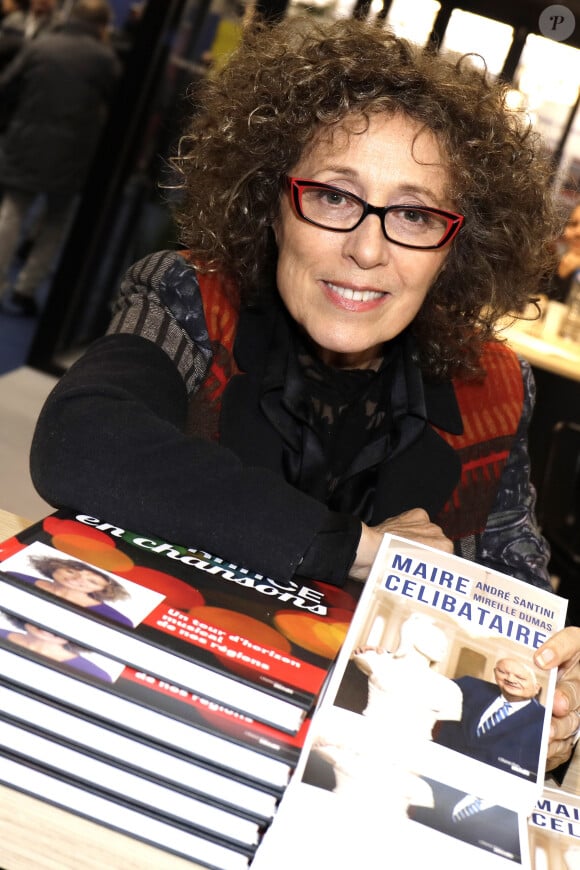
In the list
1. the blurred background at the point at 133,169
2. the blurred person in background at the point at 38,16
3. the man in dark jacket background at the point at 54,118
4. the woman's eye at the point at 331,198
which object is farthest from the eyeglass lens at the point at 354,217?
the blurred person in background at the point at 38,16

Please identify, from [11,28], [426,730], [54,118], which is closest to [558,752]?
[426,730]

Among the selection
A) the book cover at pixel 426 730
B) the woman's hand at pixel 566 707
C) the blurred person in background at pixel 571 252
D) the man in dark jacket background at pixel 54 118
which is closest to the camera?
the book cover at pixel 426 730

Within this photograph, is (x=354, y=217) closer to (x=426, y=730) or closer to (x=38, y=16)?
(x=426, y=730)

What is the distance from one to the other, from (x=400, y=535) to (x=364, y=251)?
1.36 ft

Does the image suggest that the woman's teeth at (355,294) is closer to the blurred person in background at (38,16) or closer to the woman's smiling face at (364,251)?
the woman's smiling face at (364,251)

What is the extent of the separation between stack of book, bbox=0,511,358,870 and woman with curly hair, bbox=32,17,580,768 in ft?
1.31

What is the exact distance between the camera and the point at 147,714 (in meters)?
0.79

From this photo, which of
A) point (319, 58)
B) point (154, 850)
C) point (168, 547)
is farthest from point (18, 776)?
point (319, 58)

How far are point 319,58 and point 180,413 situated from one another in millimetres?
594

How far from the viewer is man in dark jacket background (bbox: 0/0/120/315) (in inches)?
204

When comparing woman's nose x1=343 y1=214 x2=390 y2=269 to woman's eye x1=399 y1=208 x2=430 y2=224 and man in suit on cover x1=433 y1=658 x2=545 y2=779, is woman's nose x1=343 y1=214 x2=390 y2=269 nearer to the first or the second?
woman's eye x1=399 y1=208 x2=430 y2=224

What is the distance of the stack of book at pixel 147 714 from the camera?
781mm

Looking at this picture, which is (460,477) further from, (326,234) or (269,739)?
(269,739)

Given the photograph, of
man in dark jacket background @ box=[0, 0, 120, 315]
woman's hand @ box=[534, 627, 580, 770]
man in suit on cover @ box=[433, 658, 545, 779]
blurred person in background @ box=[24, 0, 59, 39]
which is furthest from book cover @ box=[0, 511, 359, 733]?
blurred person in background @ box=[24, 0, 59, 39]
